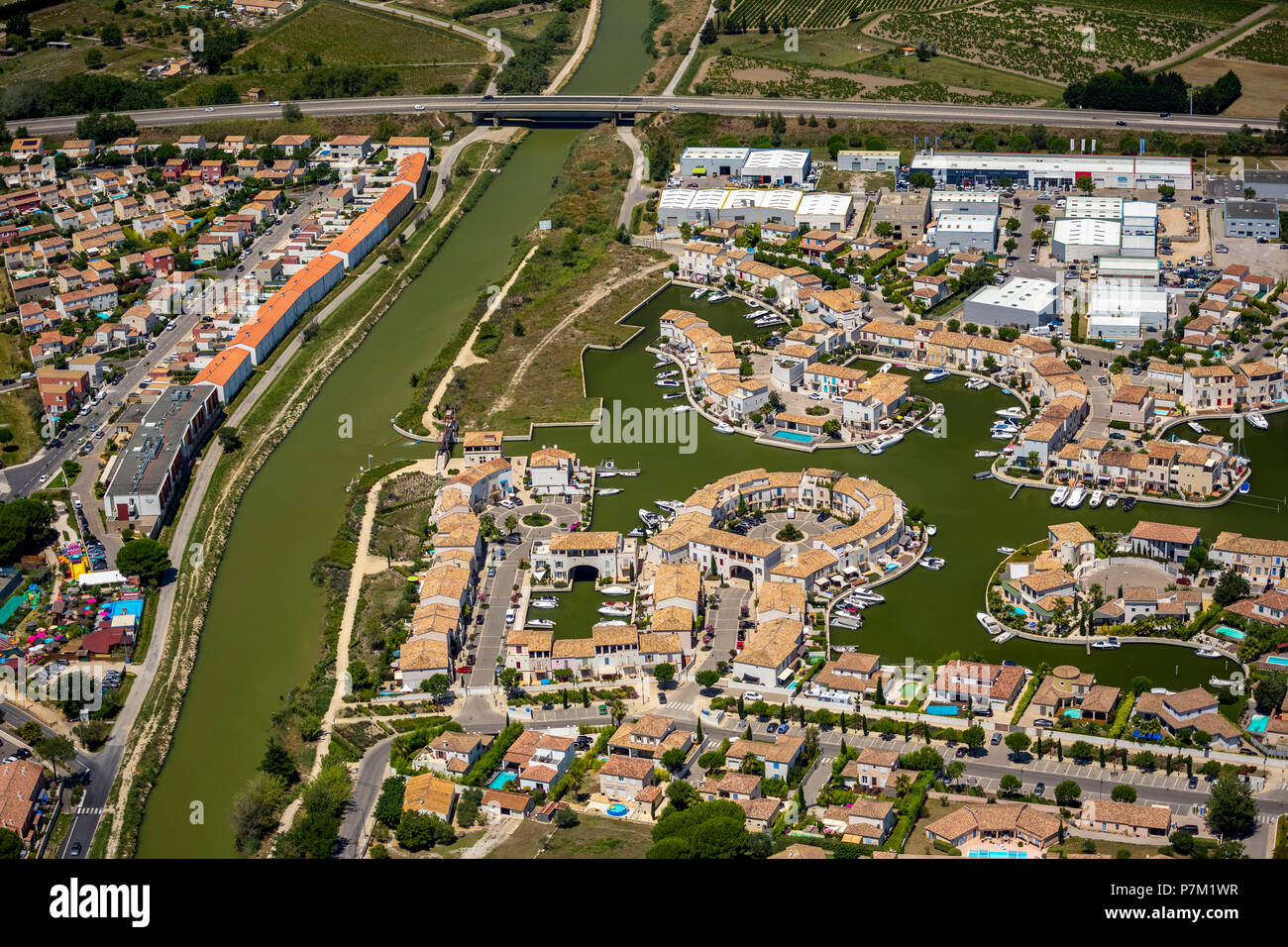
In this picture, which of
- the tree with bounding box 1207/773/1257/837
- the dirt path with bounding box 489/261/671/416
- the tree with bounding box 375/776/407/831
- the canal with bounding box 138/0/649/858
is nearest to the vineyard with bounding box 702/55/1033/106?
the canal with bounding box 138/0/649/858

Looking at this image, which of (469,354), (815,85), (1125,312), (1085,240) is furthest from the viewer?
(815,85)

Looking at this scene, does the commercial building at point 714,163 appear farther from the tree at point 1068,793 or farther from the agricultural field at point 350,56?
the tree at point 1068,793

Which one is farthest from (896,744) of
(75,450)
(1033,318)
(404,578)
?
(75,450)

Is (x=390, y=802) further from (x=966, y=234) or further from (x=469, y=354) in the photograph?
(x=966, y=234)

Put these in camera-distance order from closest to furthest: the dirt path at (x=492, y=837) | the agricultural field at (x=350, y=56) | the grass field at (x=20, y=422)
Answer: the dirt path at (x=492, y=837), the grass field at (x=20, y=422), the agricultural field at (x=350, y=56)

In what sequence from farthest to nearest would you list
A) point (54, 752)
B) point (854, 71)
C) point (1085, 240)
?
1. point (854, 71)
2. point (1085, 240)
3. point (54, 752)

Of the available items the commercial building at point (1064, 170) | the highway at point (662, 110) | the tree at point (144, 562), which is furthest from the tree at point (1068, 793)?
the highway at point (662, 110)

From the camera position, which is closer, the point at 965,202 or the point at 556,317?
the point at 556,317

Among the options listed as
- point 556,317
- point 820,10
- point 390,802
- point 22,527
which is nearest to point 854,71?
point 820,10
